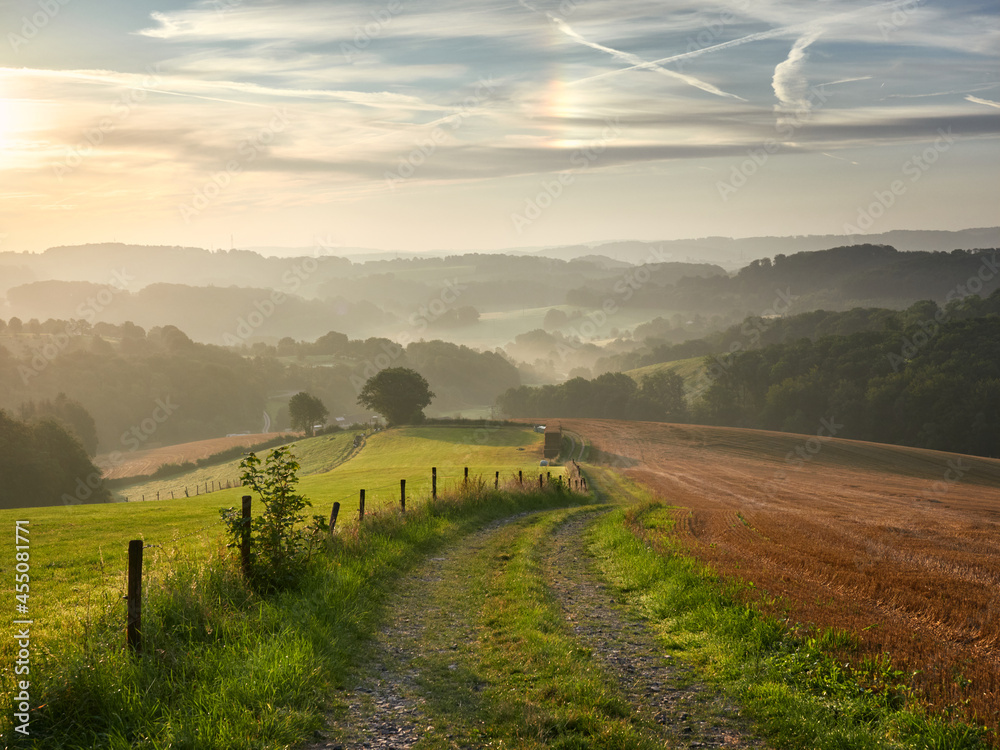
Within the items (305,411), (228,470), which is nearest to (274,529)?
(228,470)

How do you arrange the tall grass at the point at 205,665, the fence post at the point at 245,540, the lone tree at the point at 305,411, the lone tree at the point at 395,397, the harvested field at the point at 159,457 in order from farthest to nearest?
1. the lone tree at the point at 305,411
2. the lone tree at the point at 395,397
3. the harvested field at the point at 159,457
4. the fence post at the point at 245,540
5. the tall grass at the point at 205,665

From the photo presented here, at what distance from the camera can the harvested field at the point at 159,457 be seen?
91556 mm

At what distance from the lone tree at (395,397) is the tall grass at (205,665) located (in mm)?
84531

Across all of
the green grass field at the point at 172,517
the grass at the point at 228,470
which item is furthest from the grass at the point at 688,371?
the grass at the point at 228,470

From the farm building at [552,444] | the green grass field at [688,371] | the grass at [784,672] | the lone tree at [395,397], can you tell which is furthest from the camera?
the green grass field at [688,371]

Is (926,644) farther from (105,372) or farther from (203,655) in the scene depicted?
(105,372)

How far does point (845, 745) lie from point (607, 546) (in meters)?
10.0

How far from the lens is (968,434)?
84.1 m

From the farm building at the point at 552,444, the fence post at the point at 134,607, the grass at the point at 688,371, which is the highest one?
the grass at the point at 688,371

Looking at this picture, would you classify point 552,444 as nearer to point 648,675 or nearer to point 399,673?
point 648,675

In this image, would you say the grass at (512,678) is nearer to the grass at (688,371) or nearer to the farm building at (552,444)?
the farm building at (552,444)

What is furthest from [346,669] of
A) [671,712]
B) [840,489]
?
[840,489]

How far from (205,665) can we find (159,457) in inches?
4296

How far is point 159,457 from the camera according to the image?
102 meters
